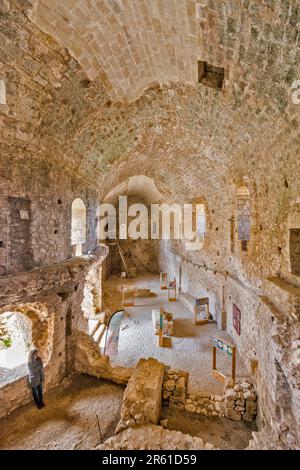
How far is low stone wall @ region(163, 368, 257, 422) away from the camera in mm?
5145

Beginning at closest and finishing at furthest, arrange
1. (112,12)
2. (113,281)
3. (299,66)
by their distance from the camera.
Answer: (299,66)
(112,12)
(113,281)

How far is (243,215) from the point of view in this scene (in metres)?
8.39

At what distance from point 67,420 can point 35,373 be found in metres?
1.21

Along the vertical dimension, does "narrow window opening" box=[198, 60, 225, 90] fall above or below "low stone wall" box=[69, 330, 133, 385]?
above

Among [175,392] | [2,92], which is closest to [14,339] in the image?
[175,392]

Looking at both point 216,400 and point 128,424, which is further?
point 216,400

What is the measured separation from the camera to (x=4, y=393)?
15.5ft

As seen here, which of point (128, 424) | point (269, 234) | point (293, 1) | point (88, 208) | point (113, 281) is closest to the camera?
point (293, 1)

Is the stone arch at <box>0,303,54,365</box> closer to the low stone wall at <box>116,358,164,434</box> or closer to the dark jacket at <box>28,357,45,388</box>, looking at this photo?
the dark jacket at <box>28,357,45,388</box>

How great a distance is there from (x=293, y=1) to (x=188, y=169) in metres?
7.11

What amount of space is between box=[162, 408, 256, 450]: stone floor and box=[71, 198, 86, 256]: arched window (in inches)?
209

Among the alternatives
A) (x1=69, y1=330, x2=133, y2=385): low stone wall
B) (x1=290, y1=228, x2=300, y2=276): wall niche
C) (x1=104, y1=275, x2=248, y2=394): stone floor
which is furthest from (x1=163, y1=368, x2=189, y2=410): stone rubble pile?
(x1=290, y1=228, x2=300, y2=276): wall niche

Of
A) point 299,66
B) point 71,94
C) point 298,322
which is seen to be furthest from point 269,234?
point 71,94

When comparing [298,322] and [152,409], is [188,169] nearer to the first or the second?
[298,322]
